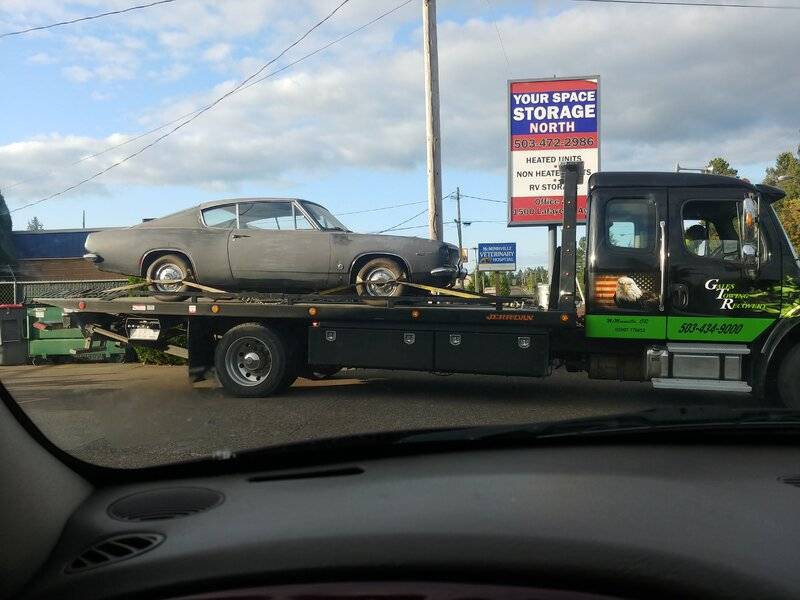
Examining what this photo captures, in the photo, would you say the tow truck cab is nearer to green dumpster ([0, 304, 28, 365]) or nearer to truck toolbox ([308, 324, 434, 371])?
truck toolbox ([308, 324, 434, 371])

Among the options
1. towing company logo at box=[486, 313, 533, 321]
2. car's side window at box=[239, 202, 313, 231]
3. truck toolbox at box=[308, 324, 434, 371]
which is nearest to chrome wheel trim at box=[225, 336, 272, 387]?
truck toolbox at box=[308, 324, 434, 371]

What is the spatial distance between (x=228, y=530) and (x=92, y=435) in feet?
14.0

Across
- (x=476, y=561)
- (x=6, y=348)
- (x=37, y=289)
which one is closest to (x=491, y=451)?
(x=476, y=561)

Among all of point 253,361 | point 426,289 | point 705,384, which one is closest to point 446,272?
point 426,289

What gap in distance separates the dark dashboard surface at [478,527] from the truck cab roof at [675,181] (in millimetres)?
5966

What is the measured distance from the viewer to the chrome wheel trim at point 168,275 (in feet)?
30.5

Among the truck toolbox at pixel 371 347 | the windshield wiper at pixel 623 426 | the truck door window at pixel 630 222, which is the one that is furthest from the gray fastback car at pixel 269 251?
the windshield wiper at pixel 623 426

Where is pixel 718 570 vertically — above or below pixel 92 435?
above

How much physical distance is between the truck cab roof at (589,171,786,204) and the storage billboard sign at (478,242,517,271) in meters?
26.6

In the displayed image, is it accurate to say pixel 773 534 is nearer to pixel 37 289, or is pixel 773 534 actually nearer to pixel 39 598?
pixel 39 598

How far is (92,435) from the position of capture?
19.0ft

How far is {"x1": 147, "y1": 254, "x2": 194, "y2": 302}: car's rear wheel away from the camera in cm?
929

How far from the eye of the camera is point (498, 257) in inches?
1399

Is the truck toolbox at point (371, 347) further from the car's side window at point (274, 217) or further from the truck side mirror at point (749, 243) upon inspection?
the truck side mirror at point (749, 243)
